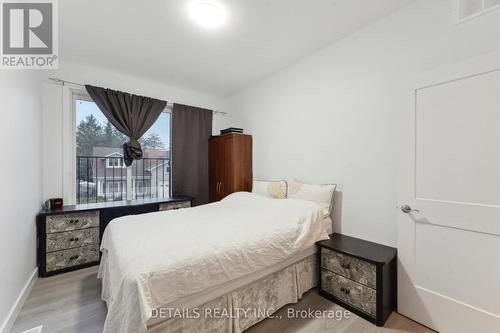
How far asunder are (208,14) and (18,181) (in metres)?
2.18

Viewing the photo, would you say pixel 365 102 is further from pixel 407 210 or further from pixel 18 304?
pixel 18 304

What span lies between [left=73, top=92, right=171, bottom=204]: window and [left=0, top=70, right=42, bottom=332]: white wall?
696 mm

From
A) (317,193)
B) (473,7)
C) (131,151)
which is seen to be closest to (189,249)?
(317,193)

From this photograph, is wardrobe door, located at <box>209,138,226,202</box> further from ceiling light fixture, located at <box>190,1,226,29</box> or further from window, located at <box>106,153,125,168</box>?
ceiling light fixture, located at <box>190,1,226,29</box>

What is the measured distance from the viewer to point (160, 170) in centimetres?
389

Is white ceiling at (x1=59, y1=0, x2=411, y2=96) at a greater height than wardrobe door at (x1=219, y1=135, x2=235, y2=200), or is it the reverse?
white ceiling at (x1=59, y1=0, x2=411, y2=96)

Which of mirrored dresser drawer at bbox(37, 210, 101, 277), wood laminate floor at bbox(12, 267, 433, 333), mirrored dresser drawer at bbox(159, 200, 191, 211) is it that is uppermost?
mirrored dresser drawer at bbox(159, 200, 191, 211)

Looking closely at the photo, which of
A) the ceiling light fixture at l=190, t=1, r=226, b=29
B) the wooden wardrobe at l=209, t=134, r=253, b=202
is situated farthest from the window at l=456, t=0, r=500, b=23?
the wooden wardrobe at l=209, t=134, r=253, b=202

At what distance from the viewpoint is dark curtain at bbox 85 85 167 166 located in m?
3.08

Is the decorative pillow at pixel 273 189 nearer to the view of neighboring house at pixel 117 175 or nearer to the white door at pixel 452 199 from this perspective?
the white door at pixel 452 199

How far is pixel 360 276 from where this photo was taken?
6.01 feet

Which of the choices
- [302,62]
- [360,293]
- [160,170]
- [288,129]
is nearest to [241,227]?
[360,293]

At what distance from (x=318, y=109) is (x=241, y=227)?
5.63 ft

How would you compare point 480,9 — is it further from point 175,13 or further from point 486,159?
point 175,13
